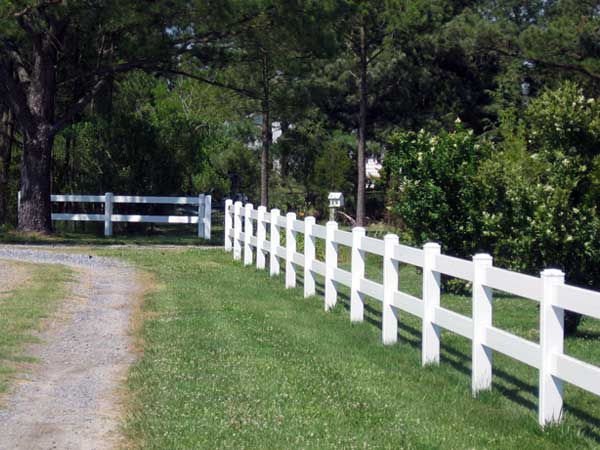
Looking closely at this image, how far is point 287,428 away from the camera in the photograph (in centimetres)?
741

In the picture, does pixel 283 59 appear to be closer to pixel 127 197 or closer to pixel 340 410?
pixel 127 197

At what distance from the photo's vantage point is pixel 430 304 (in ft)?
32.7

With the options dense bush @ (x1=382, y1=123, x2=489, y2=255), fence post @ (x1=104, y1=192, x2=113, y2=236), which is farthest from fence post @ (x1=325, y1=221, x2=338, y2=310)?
fence post @ (x1=104, y1=192, x2=113, y2=236)

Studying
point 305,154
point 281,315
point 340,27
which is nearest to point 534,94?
point 305,154

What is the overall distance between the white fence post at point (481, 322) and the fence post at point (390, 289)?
7.87 ft

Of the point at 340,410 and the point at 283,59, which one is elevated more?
the point at 283,59

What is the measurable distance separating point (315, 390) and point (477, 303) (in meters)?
1.56

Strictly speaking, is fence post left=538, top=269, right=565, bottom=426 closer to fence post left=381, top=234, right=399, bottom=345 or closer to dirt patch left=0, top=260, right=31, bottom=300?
fence post left=381, top=234, right=399, bottom=345

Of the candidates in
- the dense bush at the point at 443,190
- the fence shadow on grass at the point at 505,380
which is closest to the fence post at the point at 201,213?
the dense bush at the point at 443,190

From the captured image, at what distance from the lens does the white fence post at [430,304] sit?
9.95 meters

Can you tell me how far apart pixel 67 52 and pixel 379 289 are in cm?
2023

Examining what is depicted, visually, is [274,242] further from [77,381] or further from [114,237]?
[114,237]

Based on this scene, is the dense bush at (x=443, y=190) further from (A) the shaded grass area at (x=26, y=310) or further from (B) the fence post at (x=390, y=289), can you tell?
(A) the shaded grass area at (x=26, y=310)

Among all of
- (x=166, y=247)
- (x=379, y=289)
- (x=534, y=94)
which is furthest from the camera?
(x=534, y=94)
